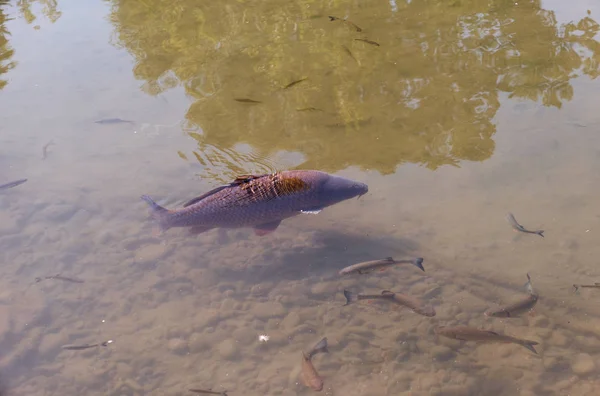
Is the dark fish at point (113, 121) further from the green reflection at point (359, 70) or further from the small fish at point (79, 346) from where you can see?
the small fish at point (79, 346)

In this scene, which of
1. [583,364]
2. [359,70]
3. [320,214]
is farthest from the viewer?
[359,70]

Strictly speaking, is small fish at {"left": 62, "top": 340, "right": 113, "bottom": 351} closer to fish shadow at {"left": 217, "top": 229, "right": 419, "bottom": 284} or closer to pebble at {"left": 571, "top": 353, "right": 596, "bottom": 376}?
fish shadow at {"left": 217, "top": 229, "right": 419, "bottom": 284}

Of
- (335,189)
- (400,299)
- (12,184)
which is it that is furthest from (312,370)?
(12,184)

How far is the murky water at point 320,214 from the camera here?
3.90 meters

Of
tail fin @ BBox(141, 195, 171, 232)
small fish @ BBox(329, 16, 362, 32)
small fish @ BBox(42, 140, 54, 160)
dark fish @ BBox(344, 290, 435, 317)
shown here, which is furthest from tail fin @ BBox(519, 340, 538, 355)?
small fish @ BBox(329, 16, 362, 32)

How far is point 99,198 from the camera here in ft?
18.2

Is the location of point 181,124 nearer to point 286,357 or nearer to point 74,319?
point 74,319

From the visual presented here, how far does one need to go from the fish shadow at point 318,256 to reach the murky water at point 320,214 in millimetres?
17

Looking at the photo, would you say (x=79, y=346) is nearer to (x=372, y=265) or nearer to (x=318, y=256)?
(x=318, y=256)

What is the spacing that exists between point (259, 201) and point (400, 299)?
1.31 meters

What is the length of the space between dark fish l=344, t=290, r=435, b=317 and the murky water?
79mm

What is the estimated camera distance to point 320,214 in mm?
5199

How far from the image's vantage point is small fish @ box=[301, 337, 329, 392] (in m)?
3.67

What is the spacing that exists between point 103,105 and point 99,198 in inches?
77.8
